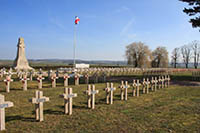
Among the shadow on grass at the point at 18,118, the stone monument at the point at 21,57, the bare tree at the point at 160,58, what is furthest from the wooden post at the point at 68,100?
the bare tree at the point at 160,58

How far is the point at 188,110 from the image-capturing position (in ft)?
22.3

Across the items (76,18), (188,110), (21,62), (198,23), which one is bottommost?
(188,110)

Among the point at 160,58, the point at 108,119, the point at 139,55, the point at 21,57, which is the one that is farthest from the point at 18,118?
the point at 160,58

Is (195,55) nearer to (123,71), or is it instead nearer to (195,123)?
(123,71)

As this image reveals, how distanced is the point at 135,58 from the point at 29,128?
154 ft

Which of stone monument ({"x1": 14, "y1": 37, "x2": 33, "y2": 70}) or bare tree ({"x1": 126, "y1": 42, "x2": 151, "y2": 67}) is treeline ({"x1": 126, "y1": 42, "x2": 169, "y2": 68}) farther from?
stone monument ({"x1": 14, "y1": 37, "x2": 33, "y2": 70})

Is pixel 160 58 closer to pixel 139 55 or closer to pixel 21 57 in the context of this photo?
pixel 139 55

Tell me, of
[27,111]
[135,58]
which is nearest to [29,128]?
[27,111]

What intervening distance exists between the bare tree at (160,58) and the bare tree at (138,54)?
478 inches

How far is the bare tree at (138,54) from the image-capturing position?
159ft

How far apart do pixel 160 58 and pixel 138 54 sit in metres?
15.6

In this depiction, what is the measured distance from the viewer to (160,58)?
60.0m

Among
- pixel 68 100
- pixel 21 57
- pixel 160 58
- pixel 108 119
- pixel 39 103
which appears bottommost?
pixel 108 119

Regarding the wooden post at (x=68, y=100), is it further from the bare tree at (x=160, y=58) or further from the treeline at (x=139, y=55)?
the bare tree at (x=160, y=58)
